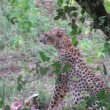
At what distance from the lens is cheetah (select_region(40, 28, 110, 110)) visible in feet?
13.8

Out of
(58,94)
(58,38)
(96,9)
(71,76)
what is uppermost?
(96,9)

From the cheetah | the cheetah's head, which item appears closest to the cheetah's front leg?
the cheetah

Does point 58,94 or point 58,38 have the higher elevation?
point 58,38

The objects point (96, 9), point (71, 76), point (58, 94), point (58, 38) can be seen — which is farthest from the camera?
point (58, 38)

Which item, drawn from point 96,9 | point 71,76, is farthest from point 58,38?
point 96,9

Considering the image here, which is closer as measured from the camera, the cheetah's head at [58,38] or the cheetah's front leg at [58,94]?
the cheetah's front leg at [58,94]

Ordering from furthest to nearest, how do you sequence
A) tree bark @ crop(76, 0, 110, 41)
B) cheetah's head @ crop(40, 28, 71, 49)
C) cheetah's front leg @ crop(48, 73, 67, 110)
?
cheetah's head @ crop(40, 28, 71, 49), cheetah's front leg @ crop(48, 73, 67, 110), tree bark @ crop(76, 0, 110, 41)

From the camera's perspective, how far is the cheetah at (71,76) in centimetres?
420

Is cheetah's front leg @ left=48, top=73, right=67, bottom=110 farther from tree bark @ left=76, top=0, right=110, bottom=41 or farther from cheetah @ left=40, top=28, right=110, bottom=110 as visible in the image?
tree bark @ left=76, top=0, right=110, bottom=41

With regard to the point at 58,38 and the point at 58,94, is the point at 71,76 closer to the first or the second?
the point at 58,94

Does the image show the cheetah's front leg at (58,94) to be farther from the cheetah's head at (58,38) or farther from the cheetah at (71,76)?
the cheetah's head at (58,38)

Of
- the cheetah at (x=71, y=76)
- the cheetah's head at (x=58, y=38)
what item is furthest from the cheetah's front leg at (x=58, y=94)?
the cheetah's head at (x=58, y=38)

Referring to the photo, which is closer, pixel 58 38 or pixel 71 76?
pixel 71 76

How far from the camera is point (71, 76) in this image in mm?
4430
